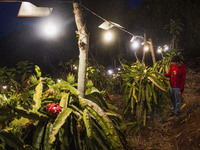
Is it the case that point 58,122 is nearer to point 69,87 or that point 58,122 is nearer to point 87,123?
point 87,123

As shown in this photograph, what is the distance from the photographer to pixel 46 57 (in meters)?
10.1

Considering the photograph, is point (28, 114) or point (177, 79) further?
point (177, 79)

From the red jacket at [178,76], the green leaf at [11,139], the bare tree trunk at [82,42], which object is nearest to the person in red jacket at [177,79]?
the red jacket at [178,76]

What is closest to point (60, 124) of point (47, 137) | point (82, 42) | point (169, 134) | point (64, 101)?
point (47, 137)

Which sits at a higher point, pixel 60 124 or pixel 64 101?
pixel 64 101

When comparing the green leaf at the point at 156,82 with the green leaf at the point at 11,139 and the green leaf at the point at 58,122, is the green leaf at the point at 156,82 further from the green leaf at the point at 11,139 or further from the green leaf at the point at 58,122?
the green leaf at the point at 11,139

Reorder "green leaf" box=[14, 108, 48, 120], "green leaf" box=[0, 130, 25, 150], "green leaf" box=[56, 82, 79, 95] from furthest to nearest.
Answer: "green leaf" box=[56, 82, 79, 95], "green leaf" box=[14, 108, 48, 120], "green leaf" box=[0, 130, 25, 150]

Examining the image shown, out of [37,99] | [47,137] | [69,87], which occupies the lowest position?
[47,137]

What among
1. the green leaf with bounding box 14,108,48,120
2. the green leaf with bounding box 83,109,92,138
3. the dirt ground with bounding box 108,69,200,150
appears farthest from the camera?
the dirt ground with bounding box 108,69,200,150

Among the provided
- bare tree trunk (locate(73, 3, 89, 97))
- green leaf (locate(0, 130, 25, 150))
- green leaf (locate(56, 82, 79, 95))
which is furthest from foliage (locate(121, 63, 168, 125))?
green leaf (locate(0, 130, 25, 150))

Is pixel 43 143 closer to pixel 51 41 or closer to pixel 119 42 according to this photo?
pixel 119 42

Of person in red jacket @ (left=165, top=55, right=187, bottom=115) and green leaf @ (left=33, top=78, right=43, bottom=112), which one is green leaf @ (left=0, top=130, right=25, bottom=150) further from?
person in red jacket @ (left=165, top=55, right=187, bottom=115)

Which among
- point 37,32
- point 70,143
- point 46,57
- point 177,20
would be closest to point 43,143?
point 70,143

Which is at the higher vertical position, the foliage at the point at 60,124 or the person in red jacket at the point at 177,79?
the person in red jacket at the point at 177,79
